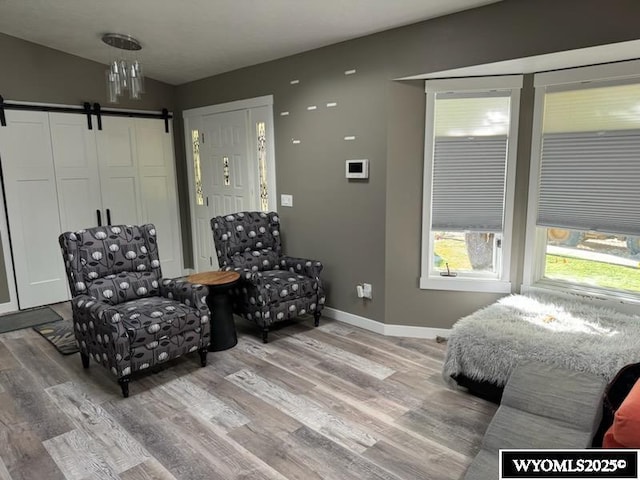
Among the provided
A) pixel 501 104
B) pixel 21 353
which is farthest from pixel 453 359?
pixel 21 353

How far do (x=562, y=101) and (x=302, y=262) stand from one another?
2.43 meters

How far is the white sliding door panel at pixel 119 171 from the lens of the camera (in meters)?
4.92

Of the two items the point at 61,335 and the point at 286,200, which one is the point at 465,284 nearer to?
the point at 286,200

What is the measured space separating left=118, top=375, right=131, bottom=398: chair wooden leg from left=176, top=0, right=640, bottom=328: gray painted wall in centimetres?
196

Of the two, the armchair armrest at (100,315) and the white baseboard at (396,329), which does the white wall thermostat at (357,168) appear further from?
the armchair armrest at (100,315)

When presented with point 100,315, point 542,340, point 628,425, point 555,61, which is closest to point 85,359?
point 100,315

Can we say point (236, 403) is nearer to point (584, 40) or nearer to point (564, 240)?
point (564, 240)

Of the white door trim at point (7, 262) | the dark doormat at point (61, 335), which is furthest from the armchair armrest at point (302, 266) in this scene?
the white door trim at point (7, 262)

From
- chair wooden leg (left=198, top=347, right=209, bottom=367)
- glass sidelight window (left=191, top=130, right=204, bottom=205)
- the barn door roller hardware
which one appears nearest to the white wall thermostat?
chair wooden leg (left=198, top=347, right=209, bottom=367)

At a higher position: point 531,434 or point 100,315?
point 100,315

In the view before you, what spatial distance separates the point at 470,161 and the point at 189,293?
7.87ft

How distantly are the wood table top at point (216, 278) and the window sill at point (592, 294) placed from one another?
2.31 meters

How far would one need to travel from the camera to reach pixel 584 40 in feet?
8.23

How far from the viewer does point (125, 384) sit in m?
2.78
